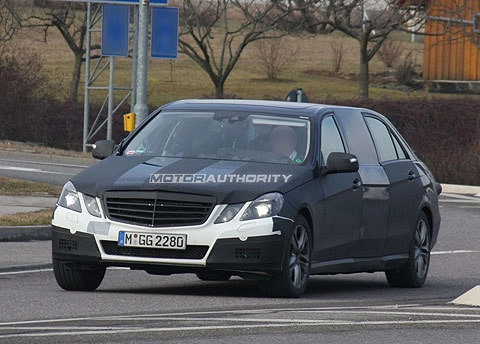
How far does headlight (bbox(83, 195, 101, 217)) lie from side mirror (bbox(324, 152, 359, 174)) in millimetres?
1937

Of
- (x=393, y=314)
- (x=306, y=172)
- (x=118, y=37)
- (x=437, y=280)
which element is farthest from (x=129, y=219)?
(x=118, y=37)

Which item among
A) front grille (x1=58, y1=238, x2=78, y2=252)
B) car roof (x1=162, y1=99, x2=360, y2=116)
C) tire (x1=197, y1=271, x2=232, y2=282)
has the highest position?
car roof (x1=162, y1=99, x2=360, y2=116)

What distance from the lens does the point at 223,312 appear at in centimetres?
907

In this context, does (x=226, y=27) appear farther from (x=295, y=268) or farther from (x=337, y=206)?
(x=295, y=268)

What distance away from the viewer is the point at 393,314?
9242 millimetres

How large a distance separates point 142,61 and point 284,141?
10.4 metres

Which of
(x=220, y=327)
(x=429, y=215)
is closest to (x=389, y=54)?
(x=429, y=215)

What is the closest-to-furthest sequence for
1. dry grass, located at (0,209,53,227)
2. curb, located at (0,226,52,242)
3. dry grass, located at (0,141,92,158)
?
curb, located at (0,226,52,242)
dry grass, located at (0,209,53,227)
dry grass, located at (0,141,92,158)

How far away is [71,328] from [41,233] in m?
8.13

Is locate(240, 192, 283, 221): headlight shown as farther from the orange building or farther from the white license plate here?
the orange building

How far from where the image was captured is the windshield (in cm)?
1109

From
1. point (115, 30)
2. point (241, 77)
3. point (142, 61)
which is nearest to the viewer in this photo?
point (142, 61)

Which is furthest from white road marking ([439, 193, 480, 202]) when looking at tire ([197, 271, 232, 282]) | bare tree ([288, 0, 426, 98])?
bare tree ([288, 0, 426, 98])

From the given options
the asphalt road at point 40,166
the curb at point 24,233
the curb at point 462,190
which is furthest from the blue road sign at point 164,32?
the curb at point 24,233
